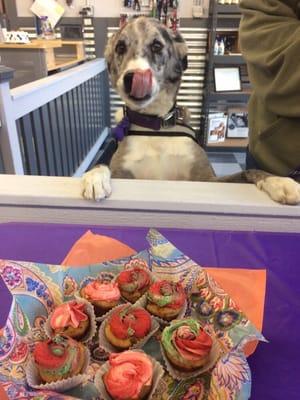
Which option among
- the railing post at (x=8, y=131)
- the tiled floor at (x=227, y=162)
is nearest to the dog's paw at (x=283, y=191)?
the railing post at (x=8, y=131)

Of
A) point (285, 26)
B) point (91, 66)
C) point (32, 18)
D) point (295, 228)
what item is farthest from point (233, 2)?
point (295, 228)

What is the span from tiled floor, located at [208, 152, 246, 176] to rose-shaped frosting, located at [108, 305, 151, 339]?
8.69 ft

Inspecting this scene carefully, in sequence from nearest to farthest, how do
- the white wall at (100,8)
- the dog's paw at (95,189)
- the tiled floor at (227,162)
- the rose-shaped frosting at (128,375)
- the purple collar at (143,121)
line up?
1. the rose-shaped frosting at (128,375)
2. the dog's paw at (95,189)
3. the purple collar at (143,121)
4. the tiled floor at (227,162)
5. the white wall at (100,8)

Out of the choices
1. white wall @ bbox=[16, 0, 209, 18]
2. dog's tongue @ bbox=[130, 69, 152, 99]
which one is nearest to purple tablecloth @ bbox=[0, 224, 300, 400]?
dog's tongue @ bbox=[130, 69, 152, 99]

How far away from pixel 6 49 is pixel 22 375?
2541 mm

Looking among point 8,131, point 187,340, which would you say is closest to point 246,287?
point 187,340

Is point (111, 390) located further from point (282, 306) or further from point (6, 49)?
point (6, 49)

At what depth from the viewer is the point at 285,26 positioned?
863 mm

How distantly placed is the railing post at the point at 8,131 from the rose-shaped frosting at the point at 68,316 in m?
1.17

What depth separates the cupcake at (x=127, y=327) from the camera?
0.53 meters

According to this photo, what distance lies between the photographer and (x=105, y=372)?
48 cm

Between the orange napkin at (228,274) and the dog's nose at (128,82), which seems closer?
the orange napkin at (228,274)

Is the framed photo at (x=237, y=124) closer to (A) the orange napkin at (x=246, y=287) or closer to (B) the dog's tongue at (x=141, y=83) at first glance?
(B) the dog's tongue at (x=141, y=83)

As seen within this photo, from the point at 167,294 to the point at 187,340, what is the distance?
83 millimetres
